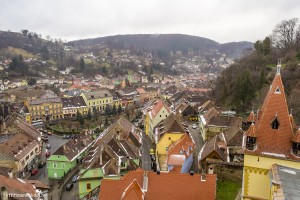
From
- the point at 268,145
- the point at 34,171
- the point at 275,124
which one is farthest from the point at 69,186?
the point at 275,124

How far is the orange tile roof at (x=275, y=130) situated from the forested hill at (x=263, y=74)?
76.6 feet

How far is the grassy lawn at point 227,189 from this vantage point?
29.2 m

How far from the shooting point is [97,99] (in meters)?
99.8

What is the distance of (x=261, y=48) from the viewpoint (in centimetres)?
7794

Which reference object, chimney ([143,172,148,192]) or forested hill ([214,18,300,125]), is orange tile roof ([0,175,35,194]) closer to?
chimney ([143,172,148,192])

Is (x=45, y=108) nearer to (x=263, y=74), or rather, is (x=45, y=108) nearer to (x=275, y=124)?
(x=263, y=74)

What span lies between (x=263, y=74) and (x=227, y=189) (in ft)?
126

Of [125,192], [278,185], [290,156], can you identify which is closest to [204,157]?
[125,192]

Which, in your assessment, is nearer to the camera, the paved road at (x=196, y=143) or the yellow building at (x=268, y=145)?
the yellow building at (x=268, y=145)

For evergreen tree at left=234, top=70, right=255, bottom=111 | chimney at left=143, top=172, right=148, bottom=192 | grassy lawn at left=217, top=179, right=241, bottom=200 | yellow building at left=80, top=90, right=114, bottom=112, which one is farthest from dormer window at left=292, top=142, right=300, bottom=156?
yellow building at left=80, top=90, right=114, bottom=112

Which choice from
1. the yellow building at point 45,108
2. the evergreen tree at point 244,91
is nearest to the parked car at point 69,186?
the evergreen tree at point 244,91

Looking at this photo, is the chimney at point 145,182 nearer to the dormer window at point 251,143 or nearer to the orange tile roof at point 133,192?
the orange tile roof at point 133,192

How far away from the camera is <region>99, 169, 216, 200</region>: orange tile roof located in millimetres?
25219

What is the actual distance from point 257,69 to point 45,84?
9477 centimetres
